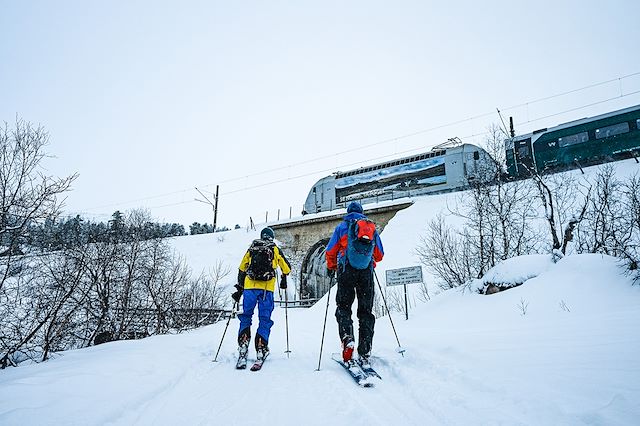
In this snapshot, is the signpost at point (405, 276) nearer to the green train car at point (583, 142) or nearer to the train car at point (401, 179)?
the green train car at point (583, 142)

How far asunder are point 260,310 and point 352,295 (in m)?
1.27

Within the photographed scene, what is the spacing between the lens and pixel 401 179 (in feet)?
66.1

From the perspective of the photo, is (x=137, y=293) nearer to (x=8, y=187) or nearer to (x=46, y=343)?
(x=46, y=343)

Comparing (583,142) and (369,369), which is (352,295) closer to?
(369,369)

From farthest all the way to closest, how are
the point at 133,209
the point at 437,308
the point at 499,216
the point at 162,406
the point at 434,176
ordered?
1. the point at 434,176
2. the point at 133,209
3. the point at 499,216
4. the point at 437,308
5. the point at 162,406

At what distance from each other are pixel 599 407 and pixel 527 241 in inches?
376

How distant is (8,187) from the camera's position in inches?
261

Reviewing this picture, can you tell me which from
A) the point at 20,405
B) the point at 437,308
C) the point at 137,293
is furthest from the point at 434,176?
the point at 20,405

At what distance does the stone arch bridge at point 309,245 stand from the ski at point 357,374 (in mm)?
16466

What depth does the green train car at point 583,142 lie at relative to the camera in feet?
50.1

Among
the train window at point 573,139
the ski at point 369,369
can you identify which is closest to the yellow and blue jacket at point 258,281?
the ski at point 369,369

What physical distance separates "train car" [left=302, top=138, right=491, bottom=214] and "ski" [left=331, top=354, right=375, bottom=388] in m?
15.7

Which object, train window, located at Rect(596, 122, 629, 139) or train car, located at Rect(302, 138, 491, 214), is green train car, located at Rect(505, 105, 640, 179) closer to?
train window, located at Rect(596, 122, 629, 139)

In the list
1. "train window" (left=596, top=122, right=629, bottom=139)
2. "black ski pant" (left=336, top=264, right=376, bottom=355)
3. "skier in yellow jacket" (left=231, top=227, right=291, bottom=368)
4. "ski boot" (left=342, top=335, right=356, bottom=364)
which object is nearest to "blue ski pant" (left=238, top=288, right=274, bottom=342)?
"skier in yellow jacket" (left=231, top=227, right=291, bottom=368)
